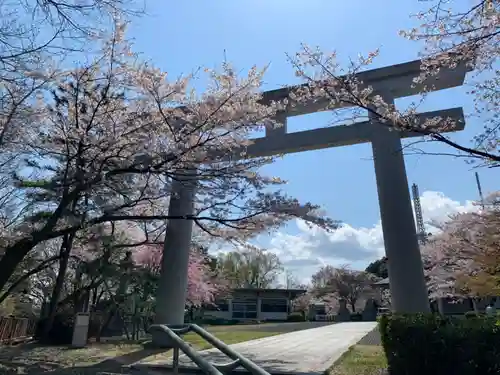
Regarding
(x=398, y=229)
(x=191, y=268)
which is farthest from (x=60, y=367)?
(x=191, y=268)

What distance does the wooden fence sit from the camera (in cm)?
1016

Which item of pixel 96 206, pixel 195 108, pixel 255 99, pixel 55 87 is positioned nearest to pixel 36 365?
pixel 96 206

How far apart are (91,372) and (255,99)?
5.08 meters

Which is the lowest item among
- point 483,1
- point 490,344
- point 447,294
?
point 490,344

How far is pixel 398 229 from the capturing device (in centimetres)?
709

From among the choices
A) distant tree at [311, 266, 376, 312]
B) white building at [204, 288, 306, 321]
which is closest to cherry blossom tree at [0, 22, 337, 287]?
white building at [204, 288, 306, 321]

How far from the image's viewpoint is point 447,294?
17.3m

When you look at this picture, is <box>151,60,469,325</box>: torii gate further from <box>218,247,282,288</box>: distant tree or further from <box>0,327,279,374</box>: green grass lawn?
<box>218,247,282,288</box>: distant tree

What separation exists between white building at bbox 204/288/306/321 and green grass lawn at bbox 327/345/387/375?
2380 cm

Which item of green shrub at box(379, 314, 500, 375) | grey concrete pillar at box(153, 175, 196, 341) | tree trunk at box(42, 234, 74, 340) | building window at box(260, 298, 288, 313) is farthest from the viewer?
building window at box(260, 298, 288, 313)

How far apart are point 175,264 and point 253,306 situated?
24.1 meters

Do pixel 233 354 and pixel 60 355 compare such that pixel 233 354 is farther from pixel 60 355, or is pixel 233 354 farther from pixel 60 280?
pixel 60 280

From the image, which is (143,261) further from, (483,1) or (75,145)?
(483,1)

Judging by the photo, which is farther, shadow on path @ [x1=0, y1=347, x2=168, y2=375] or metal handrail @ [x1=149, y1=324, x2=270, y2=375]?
shadow on path @ [x1=0, y1=347, x2=168, y2=375]
